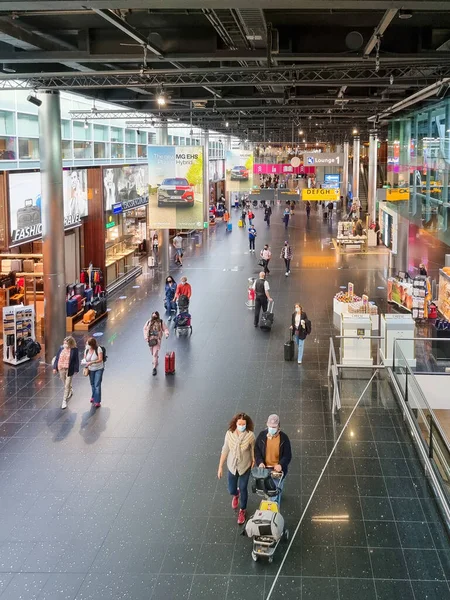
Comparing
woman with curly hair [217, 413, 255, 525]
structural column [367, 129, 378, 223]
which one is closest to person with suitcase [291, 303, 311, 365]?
woman with curly hair [217, 413, 255, 525]

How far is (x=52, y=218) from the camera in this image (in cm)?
1620

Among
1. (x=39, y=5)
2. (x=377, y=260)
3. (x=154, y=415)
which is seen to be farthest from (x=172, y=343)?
(x=377, y=260)

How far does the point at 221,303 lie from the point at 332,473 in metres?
12.8

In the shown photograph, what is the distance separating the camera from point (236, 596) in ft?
22.7

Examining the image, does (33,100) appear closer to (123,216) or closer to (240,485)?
(240,485)

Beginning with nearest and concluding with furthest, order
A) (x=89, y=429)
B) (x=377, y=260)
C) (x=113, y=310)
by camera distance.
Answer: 1. (x=89, y=429)
2. (x=113, y=310)
3. (x=377, y=260)

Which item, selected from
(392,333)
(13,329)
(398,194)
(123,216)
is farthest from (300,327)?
(123,216)

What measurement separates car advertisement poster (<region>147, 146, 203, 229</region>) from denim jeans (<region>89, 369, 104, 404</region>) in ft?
36.3

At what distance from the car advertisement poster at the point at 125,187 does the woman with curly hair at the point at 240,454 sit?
16918 millimetres

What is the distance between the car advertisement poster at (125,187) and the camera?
2461 cm

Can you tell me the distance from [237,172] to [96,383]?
29.1 metres

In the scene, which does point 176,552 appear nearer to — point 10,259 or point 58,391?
point 58,391

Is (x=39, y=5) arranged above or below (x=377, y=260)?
above

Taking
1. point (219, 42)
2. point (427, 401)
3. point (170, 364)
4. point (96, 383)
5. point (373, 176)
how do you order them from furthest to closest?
point (373, 176) → point (170, 364) → point (96, 383) → point (219, 42) → point (427, 401)
